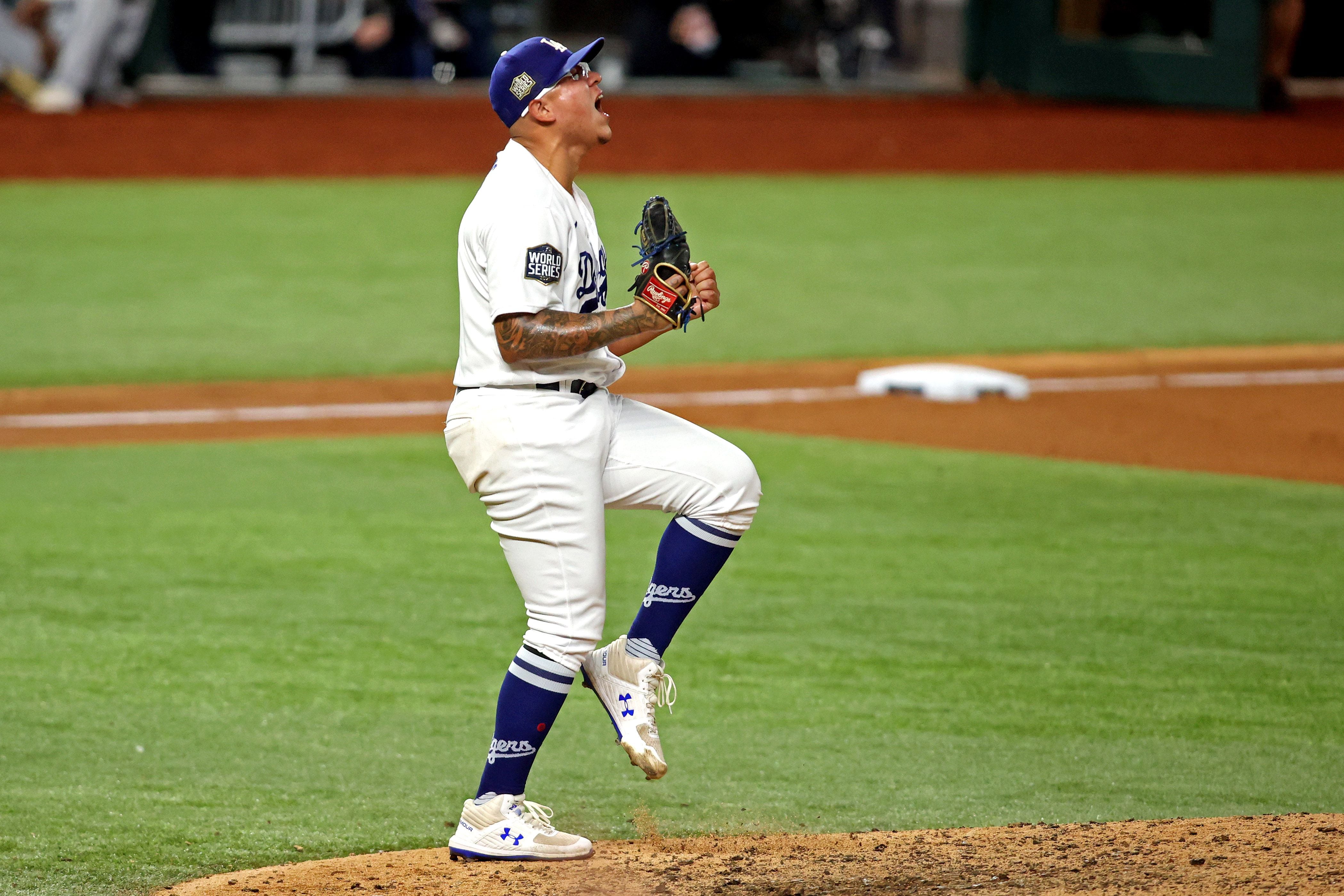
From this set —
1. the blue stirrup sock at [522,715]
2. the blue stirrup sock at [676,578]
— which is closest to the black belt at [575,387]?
the blue stirrup sock at [676,578]

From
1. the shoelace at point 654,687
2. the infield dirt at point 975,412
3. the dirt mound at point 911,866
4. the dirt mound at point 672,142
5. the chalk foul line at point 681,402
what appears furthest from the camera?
the dirt mound at point 672,142

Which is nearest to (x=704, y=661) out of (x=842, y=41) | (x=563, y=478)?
(x=563, y=478)

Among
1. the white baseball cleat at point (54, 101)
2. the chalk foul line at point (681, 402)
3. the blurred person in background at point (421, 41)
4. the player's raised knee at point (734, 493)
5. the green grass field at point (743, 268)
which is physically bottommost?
the green grass field at point (743, 268)

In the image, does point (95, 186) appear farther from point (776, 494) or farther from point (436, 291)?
point (776, 494)

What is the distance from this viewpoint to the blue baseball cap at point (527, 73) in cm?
392

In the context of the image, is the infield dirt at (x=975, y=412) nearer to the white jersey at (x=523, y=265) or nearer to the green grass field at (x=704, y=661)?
the green grass field at (x=704, y=661)

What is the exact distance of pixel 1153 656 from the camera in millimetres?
5793

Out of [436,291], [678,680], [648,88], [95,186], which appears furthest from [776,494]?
[648,88]

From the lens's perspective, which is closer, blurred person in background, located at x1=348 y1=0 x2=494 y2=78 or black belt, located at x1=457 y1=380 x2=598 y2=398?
black belt, located at x1=457 y1=380 x2=598 y2=398

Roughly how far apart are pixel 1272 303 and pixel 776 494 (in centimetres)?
638

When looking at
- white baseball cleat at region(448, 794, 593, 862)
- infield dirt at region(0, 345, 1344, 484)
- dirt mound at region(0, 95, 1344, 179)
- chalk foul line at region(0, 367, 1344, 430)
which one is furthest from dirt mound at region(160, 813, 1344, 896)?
dirt mound at region(0, 95, 1344, 179)

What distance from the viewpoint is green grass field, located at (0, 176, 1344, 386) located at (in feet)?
38.2

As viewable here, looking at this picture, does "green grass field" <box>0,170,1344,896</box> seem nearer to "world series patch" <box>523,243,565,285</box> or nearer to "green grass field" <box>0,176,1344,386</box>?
"green grass field" <box>0,176,1344,386</box>

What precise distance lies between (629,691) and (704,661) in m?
1.68
